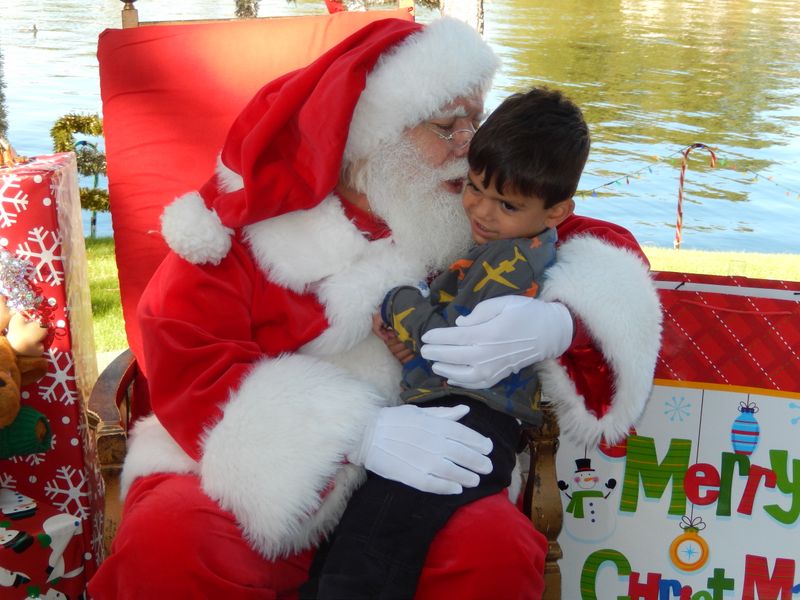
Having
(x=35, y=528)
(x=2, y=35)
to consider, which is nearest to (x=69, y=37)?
(x=2, y=35)

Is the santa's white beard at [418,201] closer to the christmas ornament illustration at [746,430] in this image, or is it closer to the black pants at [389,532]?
the black pants at [389,532]

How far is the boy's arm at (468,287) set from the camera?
59.5 inches

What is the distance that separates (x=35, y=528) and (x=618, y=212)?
7205 millimetres

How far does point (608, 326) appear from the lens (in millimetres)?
1526

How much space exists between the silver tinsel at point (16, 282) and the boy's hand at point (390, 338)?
849mm

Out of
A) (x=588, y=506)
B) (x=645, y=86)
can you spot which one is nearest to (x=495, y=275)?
(x=588, y=506)

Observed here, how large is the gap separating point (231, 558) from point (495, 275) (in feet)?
2.22

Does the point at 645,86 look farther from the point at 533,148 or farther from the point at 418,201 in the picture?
the point at 533,148

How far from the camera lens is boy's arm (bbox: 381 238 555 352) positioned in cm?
151

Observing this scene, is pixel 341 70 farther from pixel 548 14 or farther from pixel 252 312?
pixel 548 14

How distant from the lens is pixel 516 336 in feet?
4.76

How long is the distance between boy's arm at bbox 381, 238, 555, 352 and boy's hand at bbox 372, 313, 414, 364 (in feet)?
0.06

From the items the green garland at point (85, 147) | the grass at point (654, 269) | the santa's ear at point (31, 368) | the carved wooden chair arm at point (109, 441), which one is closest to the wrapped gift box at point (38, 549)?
the santa's ear at point (31, 368)

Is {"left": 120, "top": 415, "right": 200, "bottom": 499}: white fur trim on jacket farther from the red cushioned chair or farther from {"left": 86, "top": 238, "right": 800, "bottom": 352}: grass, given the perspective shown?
{"left": 86, "top": 238, "right": 800, "bottom": 352}: grass
